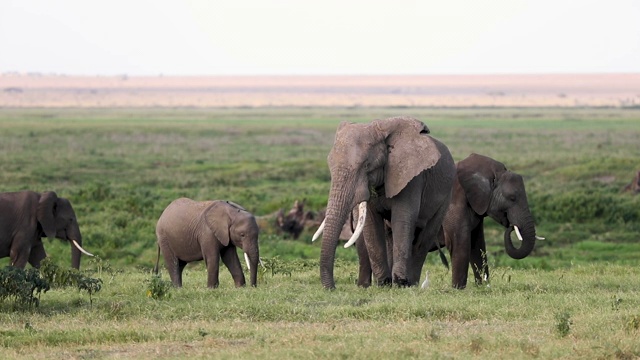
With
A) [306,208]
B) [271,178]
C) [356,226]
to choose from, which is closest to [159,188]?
[271,178]

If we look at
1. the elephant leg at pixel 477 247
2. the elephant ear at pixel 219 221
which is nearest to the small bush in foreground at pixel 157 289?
the elephant ear at pixel 219 221

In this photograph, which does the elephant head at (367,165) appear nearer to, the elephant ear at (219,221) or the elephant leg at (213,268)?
the elephant leg at (213,268)

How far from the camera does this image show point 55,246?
21.4m

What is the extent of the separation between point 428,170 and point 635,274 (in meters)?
3.98

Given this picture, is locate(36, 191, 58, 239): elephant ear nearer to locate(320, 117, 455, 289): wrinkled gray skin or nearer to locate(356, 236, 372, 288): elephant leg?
locate(356, 236, 372, 288): elephant leg

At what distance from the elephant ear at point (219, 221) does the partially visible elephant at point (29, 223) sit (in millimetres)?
1989

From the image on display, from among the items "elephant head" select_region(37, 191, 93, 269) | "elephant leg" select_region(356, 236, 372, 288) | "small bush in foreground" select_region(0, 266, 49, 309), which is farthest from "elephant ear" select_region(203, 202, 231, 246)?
"small bush in foreground" select_region(0, 266, 49, 309)

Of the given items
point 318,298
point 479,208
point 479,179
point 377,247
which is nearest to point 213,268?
point 377,247

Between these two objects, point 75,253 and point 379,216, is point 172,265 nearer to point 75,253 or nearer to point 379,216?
point 75,253

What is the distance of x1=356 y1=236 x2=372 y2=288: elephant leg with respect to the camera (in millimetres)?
13984

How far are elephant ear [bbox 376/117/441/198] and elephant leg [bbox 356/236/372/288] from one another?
1.12m

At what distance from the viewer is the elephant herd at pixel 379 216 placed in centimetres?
1296

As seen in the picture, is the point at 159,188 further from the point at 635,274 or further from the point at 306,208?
the point at 635,274

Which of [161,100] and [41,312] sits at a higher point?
[41,312]
